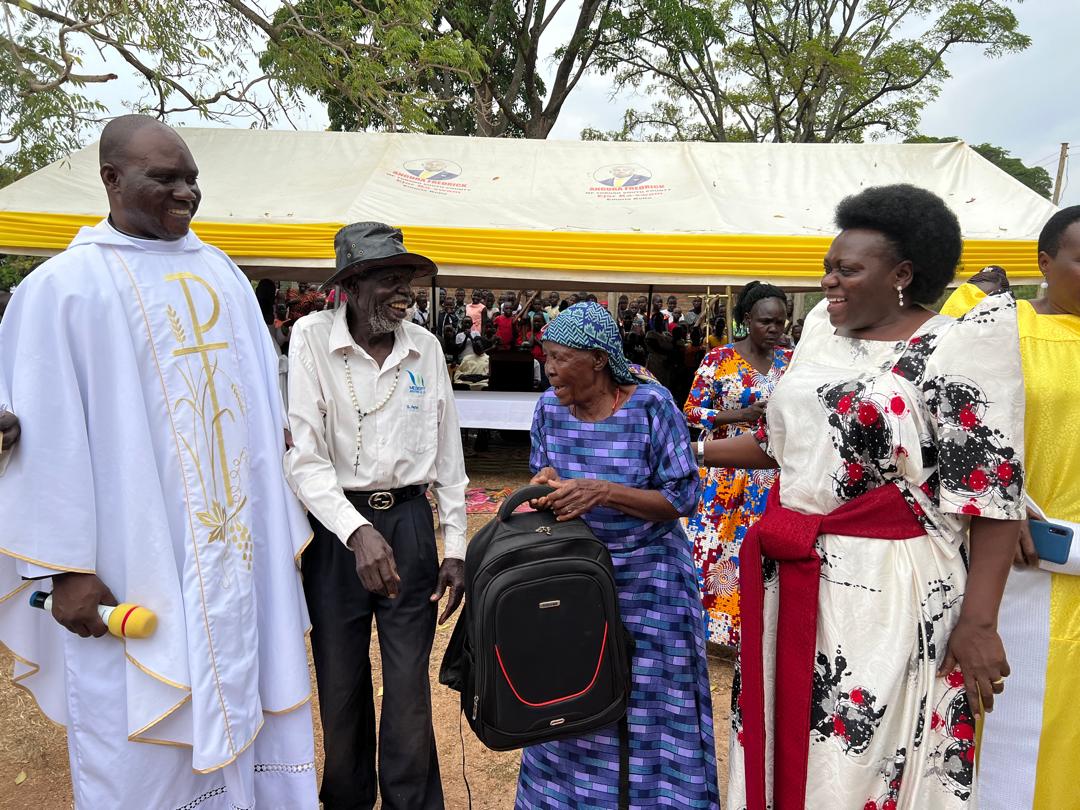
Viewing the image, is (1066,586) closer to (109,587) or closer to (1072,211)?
(1072,211)

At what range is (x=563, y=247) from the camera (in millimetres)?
6797

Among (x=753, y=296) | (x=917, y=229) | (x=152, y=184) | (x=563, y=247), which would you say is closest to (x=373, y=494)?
(x=152, y=184)

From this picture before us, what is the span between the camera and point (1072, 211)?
185 cm

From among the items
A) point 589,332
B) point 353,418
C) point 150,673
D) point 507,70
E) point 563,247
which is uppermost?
point 507,70

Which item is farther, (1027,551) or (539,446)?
(539,446)

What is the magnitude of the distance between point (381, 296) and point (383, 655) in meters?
1.11

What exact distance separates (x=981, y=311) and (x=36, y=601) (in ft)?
7.19

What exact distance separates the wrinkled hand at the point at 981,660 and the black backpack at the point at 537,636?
30.7 inches

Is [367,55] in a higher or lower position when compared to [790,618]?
higher

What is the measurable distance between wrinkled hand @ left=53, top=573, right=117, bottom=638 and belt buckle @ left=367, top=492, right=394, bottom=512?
0.71 metres

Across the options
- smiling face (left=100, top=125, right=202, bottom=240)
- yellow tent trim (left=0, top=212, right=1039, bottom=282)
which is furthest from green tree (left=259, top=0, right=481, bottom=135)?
smiling face (left=100, top=125, right=202, bottom=240)

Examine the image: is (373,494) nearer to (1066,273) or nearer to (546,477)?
(546,477)

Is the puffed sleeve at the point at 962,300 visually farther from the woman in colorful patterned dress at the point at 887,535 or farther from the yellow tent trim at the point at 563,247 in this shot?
the yellow tent trim at the point at 563,247

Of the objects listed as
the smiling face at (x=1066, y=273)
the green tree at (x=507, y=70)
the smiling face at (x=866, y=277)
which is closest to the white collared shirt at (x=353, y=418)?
the smiling face at (x=866, y=277)
